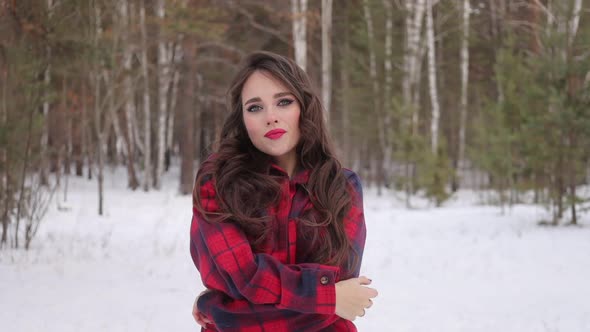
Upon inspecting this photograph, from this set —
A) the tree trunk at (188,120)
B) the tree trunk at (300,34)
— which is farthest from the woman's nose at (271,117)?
the tree trunk at (188,120)

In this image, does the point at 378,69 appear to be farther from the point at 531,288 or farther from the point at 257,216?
the point at 257,216

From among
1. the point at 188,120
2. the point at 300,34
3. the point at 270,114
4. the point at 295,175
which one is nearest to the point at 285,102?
the point at 270,114

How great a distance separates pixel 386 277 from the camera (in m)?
7.16

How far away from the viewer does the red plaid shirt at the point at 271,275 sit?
1885 mm

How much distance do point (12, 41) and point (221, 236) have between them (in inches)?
267

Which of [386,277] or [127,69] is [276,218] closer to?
[386,277]

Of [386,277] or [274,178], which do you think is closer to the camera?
[274,178]

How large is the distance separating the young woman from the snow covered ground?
3.16m

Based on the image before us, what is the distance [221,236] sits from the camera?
195 centimetres

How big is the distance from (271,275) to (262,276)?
0.03m

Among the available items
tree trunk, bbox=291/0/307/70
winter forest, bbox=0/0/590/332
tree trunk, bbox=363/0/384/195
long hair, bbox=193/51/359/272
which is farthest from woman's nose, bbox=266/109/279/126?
tree trunk, bbox=363/0/384/195

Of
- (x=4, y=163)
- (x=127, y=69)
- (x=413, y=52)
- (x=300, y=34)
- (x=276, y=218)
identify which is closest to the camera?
(x=276, y=218)

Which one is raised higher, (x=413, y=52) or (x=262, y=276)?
(x=413, y=52)

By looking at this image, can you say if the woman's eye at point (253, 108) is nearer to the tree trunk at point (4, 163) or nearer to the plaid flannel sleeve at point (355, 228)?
the plaid flannel sleeve at point (355, 228)
